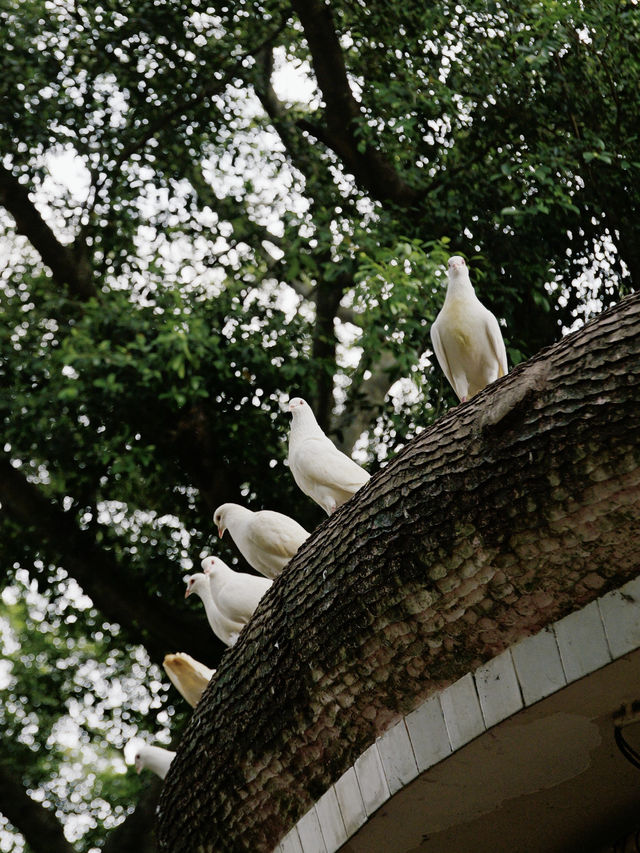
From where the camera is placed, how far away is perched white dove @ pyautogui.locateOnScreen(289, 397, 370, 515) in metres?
5.08

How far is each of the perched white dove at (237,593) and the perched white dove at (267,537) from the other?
0.10m

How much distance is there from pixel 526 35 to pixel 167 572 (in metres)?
5.10

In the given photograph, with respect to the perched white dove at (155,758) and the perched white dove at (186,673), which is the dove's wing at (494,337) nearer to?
the perched white dove at (186,673)

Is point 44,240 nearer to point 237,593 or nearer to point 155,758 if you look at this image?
point 155,758

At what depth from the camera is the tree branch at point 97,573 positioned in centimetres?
901

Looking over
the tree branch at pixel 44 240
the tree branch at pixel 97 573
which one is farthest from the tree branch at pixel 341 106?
the tree branch at pixel 97 573

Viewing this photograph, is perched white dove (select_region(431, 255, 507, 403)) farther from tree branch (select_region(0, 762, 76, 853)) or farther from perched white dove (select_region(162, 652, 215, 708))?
tree branch (select_region(0, 762, 76, 853))

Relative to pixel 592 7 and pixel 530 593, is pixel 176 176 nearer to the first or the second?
pixel 592 7

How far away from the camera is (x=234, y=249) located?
10570mm

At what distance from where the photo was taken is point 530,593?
3297mm

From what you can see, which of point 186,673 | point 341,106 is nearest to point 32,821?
point 186,673

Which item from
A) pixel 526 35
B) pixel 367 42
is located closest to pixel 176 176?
pixel 367 42

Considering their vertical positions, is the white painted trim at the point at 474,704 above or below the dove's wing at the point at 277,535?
below

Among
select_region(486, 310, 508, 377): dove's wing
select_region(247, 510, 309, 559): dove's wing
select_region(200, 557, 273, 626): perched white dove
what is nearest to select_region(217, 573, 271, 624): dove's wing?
select_region(200, 557, 273, 626): perched white dove
